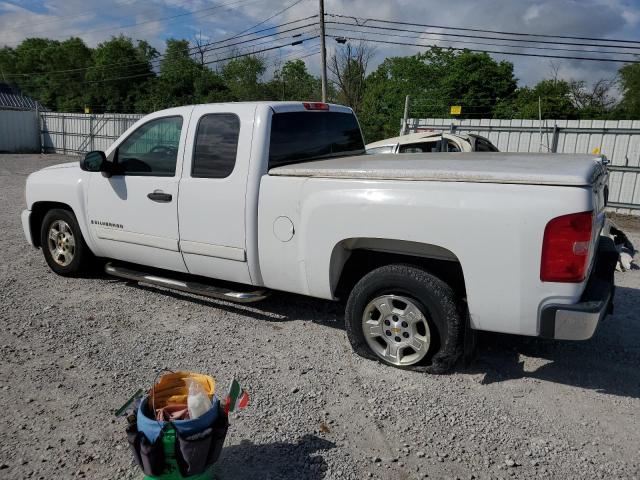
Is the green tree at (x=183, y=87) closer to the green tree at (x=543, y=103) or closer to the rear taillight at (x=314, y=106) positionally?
the green tree at (x=543, y=103)

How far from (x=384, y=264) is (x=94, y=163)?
301 cm

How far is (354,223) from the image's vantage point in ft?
12.5

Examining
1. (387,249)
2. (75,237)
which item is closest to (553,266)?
(387,249)

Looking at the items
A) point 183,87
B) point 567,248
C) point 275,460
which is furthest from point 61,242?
point 183,87

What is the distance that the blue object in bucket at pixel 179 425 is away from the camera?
2.41 meters

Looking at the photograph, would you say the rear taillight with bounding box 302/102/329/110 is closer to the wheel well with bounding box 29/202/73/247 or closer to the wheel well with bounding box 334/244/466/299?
the wheel well with bounding box 334/244/466/299

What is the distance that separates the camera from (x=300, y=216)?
4.11m

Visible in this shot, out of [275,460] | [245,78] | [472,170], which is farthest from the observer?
[245,78]

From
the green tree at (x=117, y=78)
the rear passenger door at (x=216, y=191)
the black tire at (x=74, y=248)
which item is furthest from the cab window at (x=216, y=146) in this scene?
the green tree at (x=117, y=78)

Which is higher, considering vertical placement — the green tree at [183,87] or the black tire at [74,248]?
the green tree at [183,87]

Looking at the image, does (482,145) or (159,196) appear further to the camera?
(482,145)

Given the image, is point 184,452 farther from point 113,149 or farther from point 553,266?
point 113,149

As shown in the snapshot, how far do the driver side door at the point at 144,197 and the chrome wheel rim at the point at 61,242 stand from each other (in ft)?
1.78

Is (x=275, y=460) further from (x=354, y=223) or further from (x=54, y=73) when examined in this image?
(x=54, y=73)
